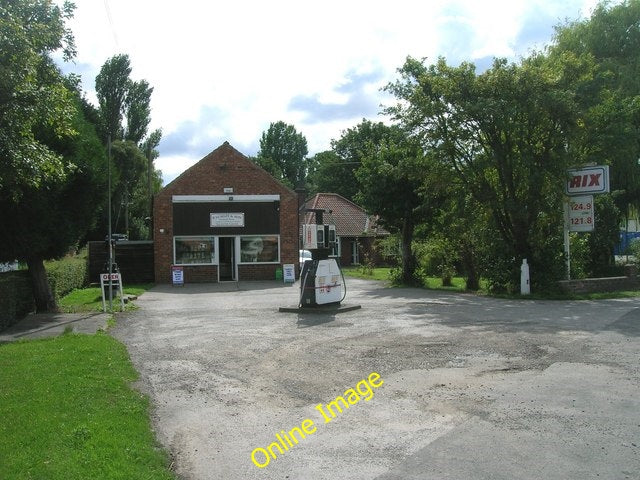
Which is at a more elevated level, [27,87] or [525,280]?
[27,87]

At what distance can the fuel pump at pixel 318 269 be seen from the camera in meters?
14.5

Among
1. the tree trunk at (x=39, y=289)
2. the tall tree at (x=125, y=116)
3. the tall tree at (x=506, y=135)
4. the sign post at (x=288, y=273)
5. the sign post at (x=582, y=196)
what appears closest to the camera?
the tree trunk at (x=39, y=289)

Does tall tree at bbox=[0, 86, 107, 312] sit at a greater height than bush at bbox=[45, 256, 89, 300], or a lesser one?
greater

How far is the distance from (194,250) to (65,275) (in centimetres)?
783

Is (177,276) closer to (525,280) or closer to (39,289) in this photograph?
(39,289)

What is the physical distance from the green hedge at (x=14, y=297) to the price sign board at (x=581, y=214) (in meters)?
16.4

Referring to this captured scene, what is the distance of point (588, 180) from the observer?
18.9 metres

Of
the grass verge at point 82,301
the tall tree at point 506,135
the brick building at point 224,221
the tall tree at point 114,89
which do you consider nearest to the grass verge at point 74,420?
the grass verge at point 82,301

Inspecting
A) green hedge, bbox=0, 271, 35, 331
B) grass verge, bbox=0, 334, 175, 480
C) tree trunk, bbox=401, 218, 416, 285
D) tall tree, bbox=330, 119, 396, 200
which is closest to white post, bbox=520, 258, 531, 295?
tree trunk, bbox=401, 218, 416, 285

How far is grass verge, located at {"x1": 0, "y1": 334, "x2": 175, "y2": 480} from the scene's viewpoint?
4.79m

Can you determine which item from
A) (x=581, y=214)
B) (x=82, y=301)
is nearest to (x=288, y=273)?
(x=82, y=301)

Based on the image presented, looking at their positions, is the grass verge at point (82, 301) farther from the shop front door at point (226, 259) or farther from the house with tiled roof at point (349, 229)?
the house with tiled roof at point (349, 229)

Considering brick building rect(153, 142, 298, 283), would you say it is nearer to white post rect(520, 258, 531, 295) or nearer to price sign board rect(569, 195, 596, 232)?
white post rect(520, 258, 531, 295)

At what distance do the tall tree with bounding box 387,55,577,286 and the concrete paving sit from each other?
11701 millimetres
